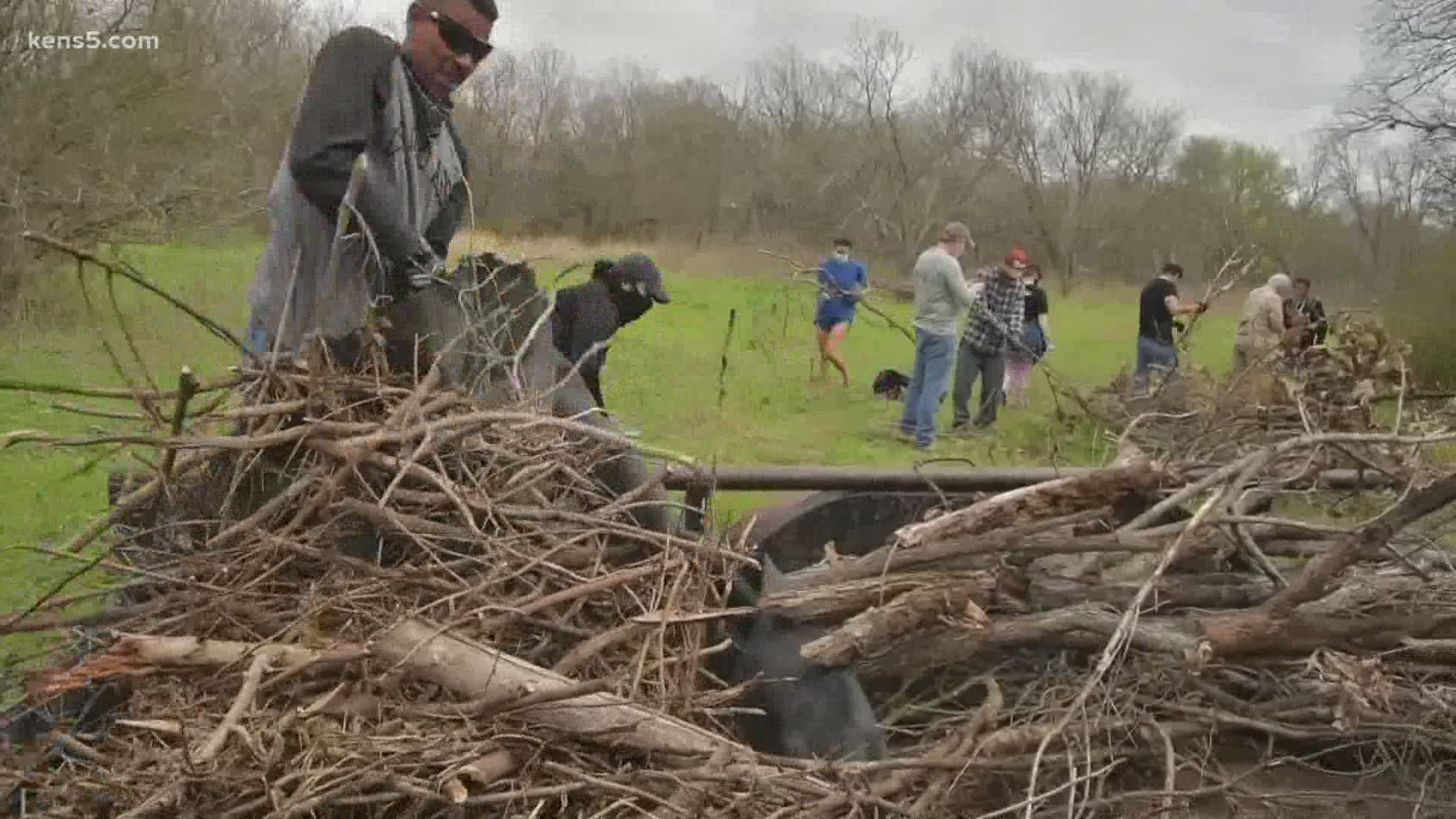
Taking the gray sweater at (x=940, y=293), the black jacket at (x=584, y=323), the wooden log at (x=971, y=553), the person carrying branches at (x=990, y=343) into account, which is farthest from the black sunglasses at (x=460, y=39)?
the person carrying branches at (x=990, y=343)

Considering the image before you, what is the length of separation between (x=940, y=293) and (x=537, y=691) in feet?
25.5

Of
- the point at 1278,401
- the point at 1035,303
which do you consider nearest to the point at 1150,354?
the point at 1035,303

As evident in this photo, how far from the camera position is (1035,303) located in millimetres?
11820

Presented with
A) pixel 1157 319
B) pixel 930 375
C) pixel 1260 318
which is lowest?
pixel 930 375

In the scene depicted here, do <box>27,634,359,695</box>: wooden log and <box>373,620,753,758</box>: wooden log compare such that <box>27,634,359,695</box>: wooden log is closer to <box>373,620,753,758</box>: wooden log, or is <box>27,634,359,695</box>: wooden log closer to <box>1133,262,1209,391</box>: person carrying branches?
<box>373,620,753,758</box>: wooden log

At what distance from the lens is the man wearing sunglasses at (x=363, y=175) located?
10.8 ft

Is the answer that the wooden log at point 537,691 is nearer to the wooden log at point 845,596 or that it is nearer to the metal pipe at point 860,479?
the wooden log at point 845,596

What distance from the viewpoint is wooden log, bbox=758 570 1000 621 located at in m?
2.93

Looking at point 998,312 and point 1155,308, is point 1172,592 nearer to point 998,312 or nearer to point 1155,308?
point 998,312

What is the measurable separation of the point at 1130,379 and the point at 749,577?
25.3ft

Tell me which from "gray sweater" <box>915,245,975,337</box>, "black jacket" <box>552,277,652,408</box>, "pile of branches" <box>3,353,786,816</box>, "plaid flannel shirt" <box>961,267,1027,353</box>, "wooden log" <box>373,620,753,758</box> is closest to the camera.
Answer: "pile of branches" <box>3,353,786,816</box>

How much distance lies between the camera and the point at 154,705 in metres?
2.52

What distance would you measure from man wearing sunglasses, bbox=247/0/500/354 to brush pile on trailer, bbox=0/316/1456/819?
0.32 m

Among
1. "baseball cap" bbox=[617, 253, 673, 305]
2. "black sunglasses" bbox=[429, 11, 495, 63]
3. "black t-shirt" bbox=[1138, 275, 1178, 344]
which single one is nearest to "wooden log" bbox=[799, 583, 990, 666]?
"baseball cap" bbox=[617, 253, 673, 305]
